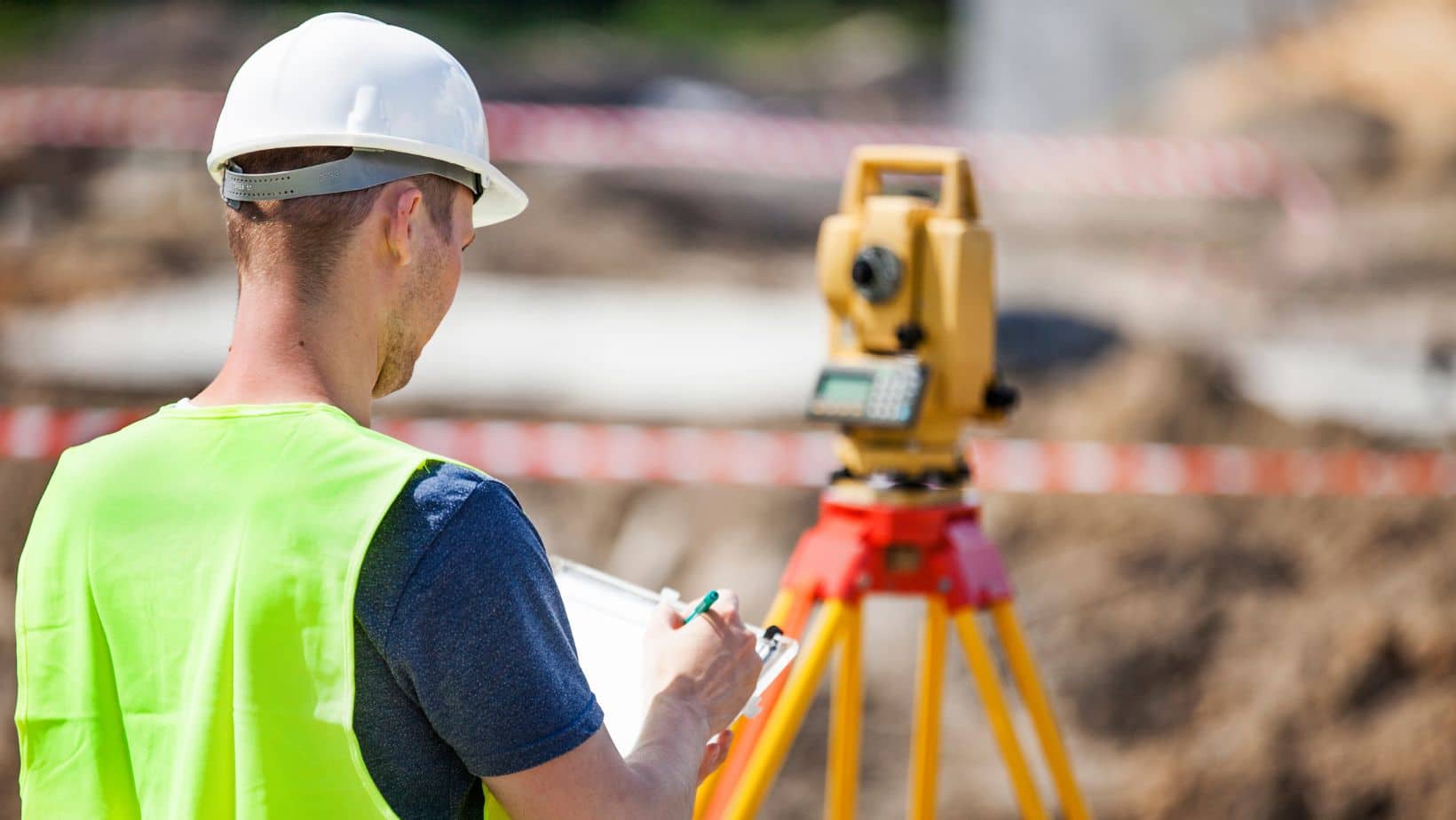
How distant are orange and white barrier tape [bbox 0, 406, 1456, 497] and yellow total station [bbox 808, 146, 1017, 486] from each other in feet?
8.83

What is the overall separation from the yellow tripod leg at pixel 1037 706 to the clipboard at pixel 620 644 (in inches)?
46.0

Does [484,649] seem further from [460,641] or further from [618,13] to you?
[618,13]

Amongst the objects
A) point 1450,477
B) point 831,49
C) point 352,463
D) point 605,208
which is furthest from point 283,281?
point 831,49

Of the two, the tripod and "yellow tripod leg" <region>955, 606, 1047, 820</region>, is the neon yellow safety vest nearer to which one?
the tripod

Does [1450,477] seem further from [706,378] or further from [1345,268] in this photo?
[706,378]

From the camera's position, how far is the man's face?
1.31 metres

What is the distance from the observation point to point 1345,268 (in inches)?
300

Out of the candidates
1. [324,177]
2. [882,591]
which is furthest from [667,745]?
[882,591]

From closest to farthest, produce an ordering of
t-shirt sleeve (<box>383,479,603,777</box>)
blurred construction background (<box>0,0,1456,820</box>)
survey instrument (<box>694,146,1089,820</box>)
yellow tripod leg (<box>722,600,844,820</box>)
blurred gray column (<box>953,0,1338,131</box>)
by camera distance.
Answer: t-shirt sleeve (<box>383,479,603,777</box>), yellow tripod leg (<box>722,600,844,820</box>), survey instrument (<box>694,146,1089,820</box>), blurred construction background (<box>0,0,1456,820</box>), blurred gray column (<box>953,0,1338,131</box>)

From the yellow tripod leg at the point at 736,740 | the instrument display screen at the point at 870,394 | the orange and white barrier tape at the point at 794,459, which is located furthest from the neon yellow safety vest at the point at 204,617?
the orange and white barrier tape at the point at 794,459

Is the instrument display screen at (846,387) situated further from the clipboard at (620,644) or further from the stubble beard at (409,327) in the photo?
the stubble beard at (409,327)

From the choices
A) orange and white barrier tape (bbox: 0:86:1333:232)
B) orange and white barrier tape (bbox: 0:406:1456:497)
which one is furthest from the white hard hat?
orange and white barrier tape (bbox: 0:86:1333:232)

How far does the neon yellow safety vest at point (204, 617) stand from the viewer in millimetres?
1167

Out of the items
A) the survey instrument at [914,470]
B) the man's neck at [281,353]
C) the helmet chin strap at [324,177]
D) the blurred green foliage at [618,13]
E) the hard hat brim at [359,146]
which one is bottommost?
the survey instrument at [914,470]
